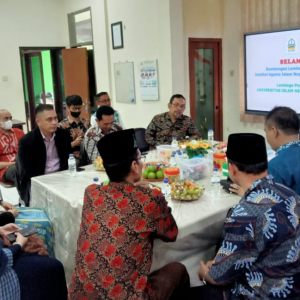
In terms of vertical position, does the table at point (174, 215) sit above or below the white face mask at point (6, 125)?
below

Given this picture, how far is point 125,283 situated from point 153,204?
1.15 ft

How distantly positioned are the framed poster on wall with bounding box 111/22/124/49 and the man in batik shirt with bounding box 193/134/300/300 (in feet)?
17.4

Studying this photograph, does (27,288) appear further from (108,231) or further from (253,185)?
(253,185)

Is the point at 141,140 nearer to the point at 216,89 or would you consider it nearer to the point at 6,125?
the point at 6,125

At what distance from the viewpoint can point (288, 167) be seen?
1.98 metres

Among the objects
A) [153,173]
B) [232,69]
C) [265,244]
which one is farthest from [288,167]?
[232,69]

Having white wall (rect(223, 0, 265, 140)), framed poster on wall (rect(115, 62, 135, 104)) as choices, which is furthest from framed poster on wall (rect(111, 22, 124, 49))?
white wall (rect(223, 0, 265, 140))

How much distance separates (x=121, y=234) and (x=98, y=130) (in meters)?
2.09

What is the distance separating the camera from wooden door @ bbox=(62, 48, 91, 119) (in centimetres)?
698

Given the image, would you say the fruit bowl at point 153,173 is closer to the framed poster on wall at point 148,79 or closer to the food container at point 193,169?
the food container at point 193,169

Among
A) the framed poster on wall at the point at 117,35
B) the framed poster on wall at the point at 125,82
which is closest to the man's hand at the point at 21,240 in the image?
the framed poster on wall at the point at 125,82

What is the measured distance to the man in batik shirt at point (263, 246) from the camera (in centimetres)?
134

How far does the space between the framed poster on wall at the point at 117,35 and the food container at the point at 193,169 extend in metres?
4.12

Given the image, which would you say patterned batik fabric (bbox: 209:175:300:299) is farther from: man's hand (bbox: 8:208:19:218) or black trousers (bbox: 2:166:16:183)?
black trousers (bbox: 2:166:16:183)
